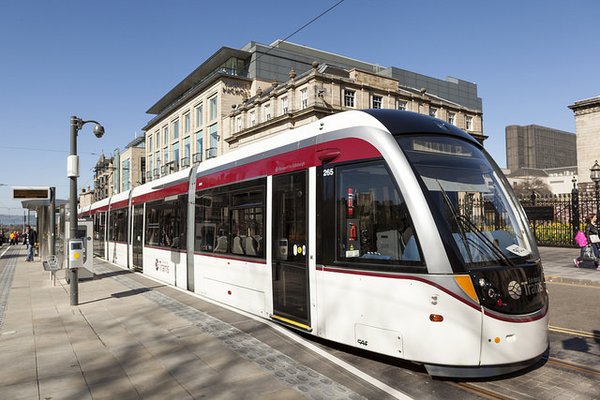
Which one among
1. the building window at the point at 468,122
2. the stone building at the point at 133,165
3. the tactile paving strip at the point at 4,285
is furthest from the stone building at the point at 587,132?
the stone building at the point at 133,165

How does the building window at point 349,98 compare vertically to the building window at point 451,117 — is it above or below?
below

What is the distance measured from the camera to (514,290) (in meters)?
4.73

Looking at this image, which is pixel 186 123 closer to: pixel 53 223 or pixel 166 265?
pixel 53 223

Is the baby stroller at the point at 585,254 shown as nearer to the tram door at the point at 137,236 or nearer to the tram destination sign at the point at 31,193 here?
the tram door at the point at 137,236

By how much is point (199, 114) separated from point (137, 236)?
4287 centimetres

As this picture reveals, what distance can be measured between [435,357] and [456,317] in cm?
51

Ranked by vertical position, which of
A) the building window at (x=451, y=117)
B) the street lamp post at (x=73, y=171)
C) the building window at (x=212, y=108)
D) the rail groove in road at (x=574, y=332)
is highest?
the building window at (x=212, y=108)

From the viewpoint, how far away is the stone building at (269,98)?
126ft

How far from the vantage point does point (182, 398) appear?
14.8 feet

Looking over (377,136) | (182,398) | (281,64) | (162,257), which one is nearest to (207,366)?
(182,398)

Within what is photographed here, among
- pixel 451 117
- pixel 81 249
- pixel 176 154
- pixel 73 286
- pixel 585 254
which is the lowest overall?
pixel 73 286

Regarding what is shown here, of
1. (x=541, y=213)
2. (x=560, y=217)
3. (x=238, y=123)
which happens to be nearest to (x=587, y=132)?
(x=560, y=217)

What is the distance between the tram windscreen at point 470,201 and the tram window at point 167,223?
739cm

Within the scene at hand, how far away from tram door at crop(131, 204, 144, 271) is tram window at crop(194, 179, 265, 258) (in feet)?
18.6
